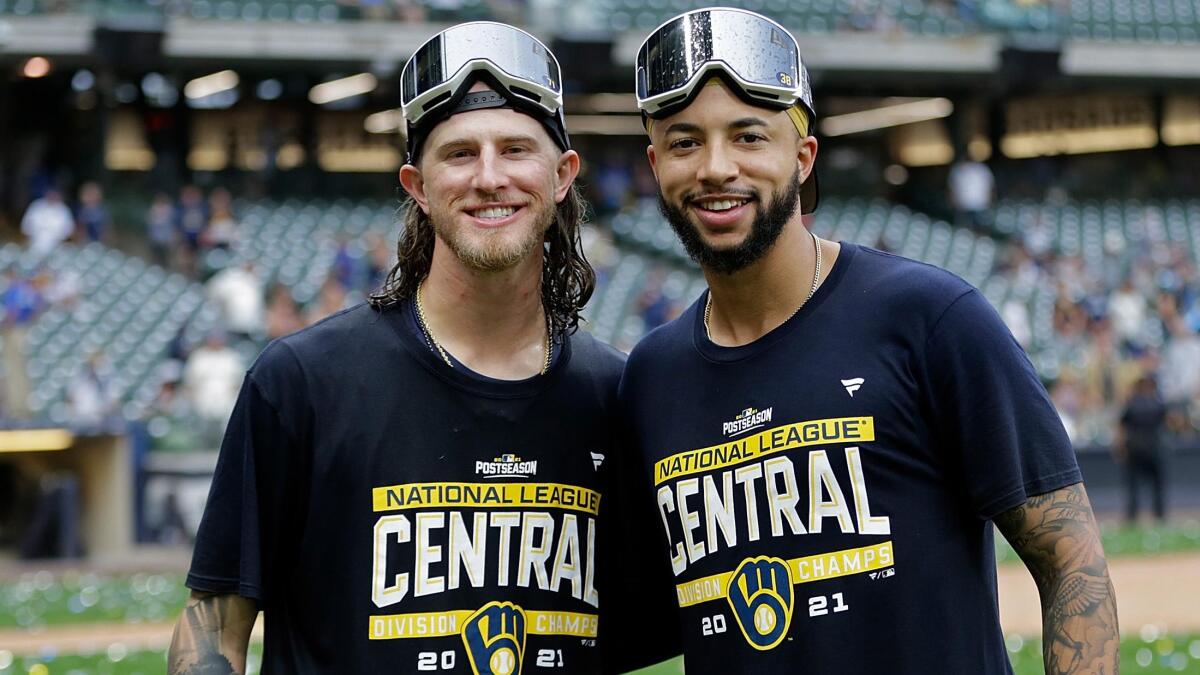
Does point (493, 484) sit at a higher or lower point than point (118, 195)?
lower

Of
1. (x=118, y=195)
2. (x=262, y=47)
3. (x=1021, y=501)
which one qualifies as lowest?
(x=1021, y=501)

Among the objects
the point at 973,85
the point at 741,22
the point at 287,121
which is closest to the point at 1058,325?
the point at 973,85

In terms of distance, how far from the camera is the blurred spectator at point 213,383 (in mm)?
14875

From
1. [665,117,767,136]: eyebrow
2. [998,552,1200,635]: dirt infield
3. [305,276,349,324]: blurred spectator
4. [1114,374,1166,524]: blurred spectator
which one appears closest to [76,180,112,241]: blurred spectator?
[305,276,349,324]: blurred spectator

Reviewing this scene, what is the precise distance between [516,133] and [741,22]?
53 cm

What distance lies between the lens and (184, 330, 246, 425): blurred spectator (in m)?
14.9

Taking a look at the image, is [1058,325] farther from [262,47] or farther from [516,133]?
[516,133]

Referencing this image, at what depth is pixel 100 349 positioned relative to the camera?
16391 millimetres

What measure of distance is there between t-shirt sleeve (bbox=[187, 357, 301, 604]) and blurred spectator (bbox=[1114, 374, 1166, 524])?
1494 centimetres

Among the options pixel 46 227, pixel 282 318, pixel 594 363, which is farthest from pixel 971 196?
pixel 594 363

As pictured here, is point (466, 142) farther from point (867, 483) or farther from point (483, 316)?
point (867, 483)

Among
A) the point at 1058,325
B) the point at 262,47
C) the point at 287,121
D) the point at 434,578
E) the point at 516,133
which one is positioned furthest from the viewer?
the point at 287,121

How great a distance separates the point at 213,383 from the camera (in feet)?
49.0

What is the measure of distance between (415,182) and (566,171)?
0.34 m
